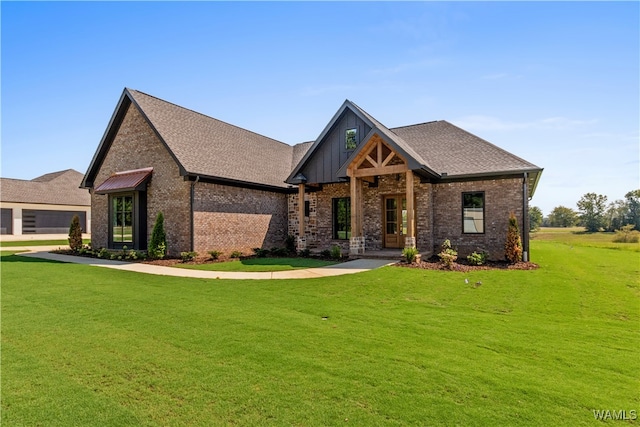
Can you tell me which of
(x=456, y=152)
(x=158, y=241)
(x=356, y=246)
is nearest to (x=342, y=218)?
(x=356, y=246)

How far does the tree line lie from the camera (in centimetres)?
5975

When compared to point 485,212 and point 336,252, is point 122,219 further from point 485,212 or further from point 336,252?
point 485,212

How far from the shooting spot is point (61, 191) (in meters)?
35.4

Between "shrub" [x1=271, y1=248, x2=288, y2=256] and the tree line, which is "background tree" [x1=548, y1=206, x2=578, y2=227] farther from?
"shrub" [x1=271, y1=248, x2=288, y2=256]

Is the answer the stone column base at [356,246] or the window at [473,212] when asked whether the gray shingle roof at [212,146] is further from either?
the window at [473,212]

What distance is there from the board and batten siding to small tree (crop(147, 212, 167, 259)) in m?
7.02

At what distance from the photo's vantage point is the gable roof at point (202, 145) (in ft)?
51.7

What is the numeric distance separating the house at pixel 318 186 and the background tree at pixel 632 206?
58.8 m

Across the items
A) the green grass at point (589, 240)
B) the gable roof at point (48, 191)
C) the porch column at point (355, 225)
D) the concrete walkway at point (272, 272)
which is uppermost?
the gable roof at point (48, 191)

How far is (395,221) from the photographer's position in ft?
53.1

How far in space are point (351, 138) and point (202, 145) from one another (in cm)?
761

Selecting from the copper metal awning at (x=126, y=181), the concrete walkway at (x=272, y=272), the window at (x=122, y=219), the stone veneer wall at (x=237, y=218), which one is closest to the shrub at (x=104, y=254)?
the window at (x=122, y=219)

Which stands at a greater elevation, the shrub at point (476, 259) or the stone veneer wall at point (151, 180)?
the stone veneer wall at point (151, 180)

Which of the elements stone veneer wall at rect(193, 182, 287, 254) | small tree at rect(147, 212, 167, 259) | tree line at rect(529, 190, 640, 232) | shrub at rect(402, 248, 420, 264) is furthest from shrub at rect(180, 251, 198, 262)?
tree line at rect(529, 190, 640, 232)
